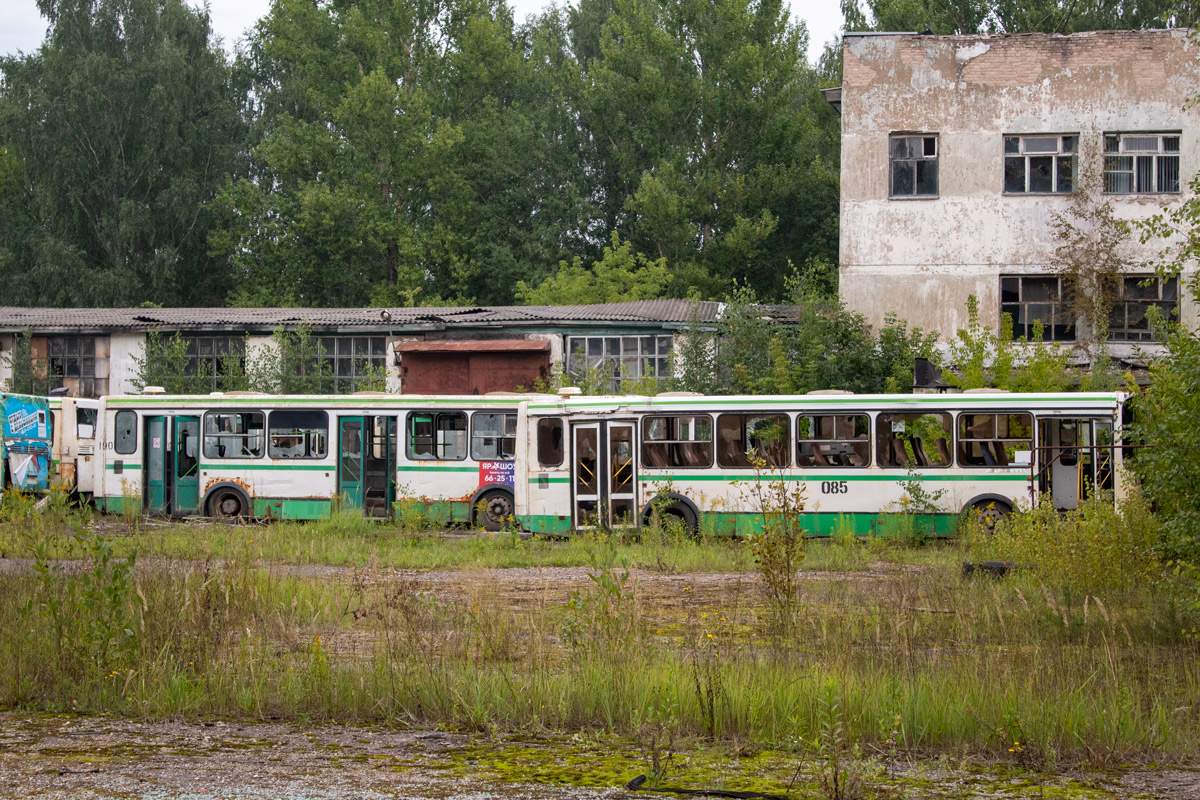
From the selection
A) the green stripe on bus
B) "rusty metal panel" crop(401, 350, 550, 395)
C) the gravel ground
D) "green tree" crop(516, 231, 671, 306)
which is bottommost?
the gravel ground

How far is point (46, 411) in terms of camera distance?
27.2 metres

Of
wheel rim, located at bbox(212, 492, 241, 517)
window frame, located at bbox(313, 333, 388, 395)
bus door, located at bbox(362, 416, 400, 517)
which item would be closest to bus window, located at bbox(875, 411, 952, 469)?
bus door, located at bbox(362, 416, 400, 517)

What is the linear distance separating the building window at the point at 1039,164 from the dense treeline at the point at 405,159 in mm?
19731

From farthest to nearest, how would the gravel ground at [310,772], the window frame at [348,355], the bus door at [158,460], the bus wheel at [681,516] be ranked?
the window frame at [348,355], the bus door at [158,460], the bus wheel at [681,516], the gravel ground at [310,772]

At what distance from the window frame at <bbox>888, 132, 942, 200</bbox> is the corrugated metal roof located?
190 inches

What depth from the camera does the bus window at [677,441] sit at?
2091 centimetres

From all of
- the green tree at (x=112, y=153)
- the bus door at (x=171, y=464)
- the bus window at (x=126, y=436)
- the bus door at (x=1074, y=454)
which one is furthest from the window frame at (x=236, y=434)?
the green tree at (x=112, y=153)

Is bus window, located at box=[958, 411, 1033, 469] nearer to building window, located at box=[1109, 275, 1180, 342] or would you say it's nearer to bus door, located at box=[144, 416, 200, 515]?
building window, located at box=[1109, 275, 1180, 342]

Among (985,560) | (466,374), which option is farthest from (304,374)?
(985,560)

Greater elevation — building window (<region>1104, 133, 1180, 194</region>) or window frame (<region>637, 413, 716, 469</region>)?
building window (<region>1104, 133, 1180, 194</region>)

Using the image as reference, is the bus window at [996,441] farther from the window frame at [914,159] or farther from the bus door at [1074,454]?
the window frame at [914,159]

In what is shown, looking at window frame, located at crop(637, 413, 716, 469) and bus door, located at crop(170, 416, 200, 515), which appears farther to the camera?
bus door, located at crop(170, 416, 200, 515)

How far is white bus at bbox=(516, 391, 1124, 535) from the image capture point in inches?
782

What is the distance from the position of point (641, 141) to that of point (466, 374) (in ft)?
80.0
